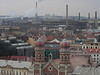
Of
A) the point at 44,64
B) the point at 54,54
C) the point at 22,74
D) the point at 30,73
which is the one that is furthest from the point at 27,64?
the point at 54,54

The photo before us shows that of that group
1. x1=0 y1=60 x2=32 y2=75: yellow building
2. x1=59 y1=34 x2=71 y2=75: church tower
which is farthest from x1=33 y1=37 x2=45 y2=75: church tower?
x1=0 y1=60 x2=32 y2=75: yellow building

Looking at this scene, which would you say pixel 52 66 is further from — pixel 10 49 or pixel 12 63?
pixel 10 49

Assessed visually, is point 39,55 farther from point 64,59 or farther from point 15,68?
point 15,68

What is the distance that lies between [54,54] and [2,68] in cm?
2810

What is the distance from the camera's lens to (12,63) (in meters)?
47.4

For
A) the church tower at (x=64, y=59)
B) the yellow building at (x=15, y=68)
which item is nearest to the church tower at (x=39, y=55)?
the church tower at (x=64, y=59)

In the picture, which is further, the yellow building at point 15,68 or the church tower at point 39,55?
the yellow building at point 15,68

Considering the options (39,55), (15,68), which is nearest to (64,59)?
(39,55)

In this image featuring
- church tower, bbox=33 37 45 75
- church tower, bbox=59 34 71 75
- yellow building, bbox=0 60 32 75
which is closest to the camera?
church tower, bbox=59 34 71 75

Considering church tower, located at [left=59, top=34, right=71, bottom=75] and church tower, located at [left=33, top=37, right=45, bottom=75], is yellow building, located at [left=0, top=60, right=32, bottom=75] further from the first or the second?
church tower, located at [left=59, top=34, right=71, bottom=75]

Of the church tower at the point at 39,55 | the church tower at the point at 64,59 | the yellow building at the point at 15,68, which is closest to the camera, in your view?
the church tower at the point at 64,59

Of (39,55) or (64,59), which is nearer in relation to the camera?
(64,59)

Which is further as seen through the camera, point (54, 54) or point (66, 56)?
point (54, 54)

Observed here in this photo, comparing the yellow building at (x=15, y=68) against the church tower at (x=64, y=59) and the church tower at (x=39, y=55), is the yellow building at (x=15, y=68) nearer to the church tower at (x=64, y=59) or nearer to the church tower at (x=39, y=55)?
the church tower at (x=39, y=55)
